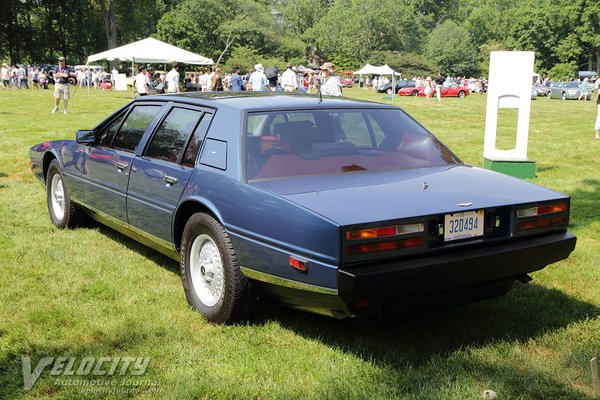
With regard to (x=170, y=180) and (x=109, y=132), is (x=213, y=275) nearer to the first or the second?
(x=170, y=180)

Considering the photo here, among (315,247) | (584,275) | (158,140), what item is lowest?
(584,275)

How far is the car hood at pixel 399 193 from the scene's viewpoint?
3229mm

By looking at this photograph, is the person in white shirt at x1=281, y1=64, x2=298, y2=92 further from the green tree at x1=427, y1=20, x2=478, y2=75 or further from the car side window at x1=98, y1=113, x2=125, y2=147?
the green tree at x1=427, y1=20, x2=478, y2=75

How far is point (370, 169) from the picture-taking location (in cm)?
407

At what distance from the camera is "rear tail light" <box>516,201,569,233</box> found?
3617 mm

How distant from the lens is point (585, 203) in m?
7.77

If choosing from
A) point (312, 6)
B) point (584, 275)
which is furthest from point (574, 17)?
point (584, 275)

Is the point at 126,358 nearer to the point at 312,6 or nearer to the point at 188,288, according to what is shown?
the point at 188,288

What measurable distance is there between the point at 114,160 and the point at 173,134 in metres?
0.80

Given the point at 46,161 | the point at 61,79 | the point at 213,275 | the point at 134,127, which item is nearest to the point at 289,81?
the point at 61,79

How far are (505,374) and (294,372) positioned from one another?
1107 millimetres

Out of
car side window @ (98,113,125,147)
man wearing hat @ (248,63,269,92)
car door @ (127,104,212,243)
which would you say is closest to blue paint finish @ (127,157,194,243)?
car door @ (127,104,212,243)

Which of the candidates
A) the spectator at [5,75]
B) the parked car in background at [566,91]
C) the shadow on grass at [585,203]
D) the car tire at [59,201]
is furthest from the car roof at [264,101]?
the parked car in background at [566,91]

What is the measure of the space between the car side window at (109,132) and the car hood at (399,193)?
2.33 metres
